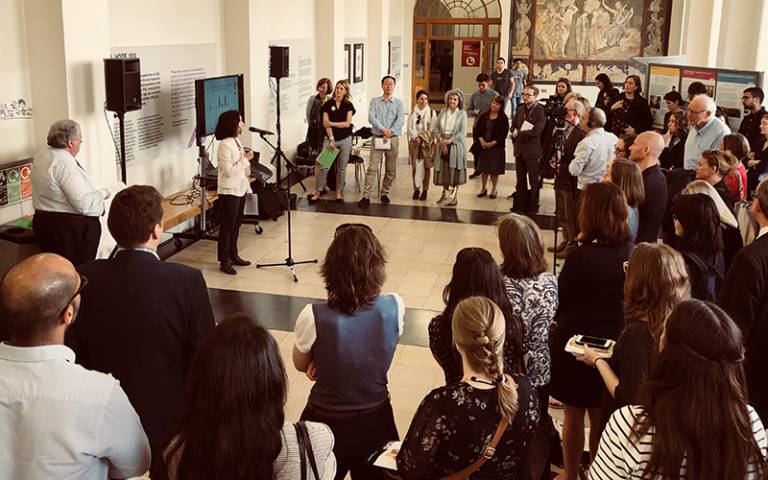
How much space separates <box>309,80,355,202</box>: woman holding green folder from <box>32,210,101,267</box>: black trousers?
15.6 ft

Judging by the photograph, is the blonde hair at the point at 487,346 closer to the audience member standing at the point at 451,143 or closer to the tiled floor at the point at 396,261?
the tiled floor at the point at 396,261

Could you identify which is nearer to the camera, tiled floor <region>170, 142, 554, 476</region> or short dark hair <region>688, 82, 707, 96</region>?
tiled floor <region>170, 142, 554, 476</region>

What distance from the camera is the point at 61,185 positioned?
17.1 ft

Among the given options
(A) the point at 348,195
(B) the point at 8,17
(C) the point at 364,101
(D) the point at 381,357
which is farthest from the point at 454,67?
(D) the point at 381,357

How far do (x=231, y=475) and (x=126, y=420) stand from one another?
0.44 metres

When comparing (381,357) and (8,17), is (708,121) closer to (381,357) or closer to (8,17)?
(381,357)

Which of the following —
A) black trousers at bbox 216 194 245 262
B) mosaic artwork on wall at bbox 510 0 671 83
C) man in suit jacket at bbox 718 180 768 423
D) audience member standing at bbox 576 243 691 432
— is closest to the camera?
audience member standing at bbox 576 243 691 432

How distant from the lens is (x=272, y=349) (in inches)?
75.5

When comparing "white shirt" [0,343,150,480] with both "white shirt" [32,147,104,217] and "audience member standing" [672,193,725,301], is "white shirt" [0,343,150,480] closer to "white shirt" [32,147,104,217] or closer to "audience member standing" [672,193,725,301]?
"audience member standing" [672,193,725,301]

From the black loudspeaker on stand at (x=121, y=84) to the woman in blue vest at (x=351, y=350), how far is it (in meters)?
4.10

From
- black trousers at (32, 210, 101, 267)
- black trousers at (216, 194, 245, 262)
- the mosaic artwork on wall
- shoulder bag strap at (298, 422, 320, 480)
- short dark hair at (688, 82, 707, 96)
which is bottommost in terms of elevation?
black trousers at (216, 194, 245, 262)

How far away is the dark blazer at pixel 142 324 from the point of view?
281 centimetres

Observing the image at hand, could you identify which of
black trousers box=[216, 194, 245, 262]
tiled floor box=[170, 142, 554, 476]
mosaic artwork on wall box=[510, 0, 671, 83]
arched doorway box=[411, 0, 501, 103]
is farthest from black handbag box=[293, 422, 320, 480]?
arched doorway box=[411, 0, 501, 103]

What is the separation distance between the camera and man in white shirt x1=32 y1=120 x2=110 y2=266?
5176 mm
